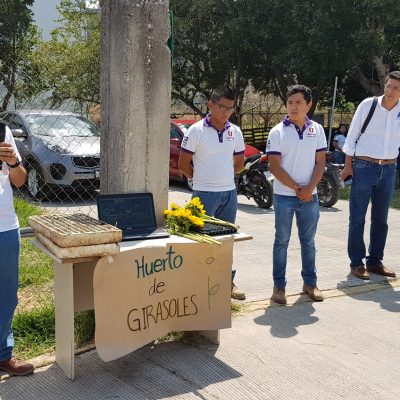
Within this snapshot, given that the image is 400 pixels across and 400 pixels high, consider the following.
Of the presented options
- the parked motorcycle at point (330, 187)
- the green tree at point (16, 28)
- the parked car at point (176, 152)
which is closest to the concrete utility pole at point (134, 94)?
the parked motorcycle at point (330, 187)

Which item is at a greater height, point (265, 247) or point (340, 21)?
point (340, 21)

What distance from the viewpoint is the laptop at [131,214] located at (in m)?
3.64

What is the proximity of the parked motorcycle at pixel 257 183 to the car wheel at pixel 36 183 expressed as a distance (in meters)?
3.49

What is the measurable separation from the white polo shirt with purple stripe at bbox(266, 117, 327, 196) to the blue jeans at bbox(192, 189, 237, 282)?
427 millimetres

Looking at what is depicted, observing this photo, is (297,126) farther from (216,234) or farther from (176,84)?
(176,84)

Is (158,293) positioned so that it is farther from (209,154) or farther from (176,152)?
(176,152)

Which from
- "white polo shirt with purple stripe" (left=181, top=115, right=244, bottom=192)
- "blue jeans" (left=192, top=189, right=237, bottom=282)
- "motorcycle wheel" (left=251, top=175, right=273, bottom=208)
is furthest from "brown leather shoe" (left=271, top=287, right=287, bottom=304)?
"motorcycle wheel" (left=251, top=175, right=273, bottom=208)

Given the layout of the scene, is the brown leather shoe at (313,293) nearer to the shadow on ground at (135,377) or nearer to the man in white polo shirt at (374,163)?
the man in white polo shirt at (374,163)

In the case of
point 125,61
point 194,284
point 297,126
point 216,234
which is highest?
point 125,61

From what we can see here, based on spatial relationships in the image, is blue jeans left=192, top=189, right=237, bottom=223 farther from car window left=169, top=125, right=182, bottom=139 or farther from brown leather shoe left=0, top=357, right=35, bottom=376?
car window left=169, top=125, right=182, bottom=139

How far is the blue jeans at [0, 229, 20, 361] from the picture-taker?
127 inches

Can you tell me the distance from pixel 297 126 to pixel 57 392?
2824mm

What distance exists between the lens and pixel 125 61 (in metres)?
3.76

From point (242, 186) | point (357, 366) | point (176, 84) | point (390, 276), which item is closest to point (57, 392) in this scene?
point (357, 366)
